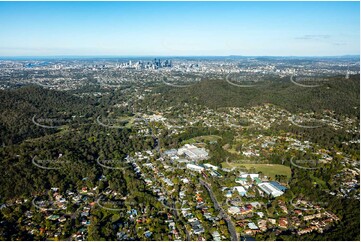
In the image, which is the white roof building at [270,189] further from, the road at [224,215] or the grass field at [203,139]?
the grass field at [203,139]

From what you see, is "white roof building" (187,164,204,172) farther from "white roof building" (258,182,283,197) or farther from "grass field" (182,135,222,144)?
"grass field" (182,135,222,144)

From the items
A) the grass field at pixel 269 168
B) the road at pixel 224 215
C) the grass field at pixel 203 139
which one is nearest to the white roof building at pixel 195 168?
the road at pixel 224 215

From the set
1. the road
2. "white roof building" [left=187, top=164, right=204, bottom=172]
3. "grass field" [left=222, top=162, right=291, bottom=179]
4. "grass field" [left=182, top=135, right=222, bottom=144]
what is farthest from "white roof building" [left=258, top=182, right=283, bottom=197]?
"grass field" [left=182, top=135, right=222, bottom=144]

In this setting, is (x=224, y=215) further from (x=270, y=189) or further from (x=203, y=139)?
(x=203, y=139)

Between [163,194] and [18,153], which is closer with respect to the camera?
[163,194]

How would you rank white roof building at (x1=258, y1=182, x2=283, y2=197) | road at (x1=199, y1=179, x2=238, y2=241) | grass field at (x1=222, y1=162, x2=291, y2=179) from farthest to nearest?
grass field at (x1=222, y1=162, x2=291, y2=179) < white roof building at (x1=258, y1=182, x2=283, y2=197) < road at (x1=199, y1=179, x2=238, y2=241)

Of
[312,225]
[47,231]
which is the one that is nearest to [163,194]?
[47,231]

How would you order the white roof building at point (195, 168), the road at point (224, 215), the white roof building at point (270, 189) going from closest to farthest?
1. the road at point (224, 215)
2. the white roof building at point (270, 189)
3. the white roof building at point (195, 168)

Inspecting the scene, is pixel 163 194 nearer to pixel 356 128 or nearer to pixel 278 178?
pixel 278 178
